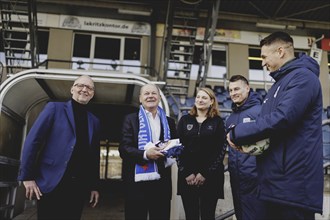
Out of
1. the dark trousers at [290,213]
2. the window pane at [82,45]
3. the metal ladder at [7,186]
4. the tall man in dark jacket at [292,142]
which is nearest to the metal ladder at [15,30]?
the window pane at [82,45]

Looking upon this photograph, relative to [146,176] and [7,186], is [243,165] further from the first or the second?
[7,186]

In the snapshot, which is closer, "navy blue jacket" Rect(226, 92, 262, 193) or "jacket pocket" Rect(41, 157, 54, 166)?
→ "jacket pocket" Rect(41, 157, 54, 166)

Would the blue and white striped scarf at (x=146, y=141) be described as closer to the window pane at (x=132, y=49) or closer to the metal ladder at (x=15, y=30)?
the metal ladder at (x=15, y=30)

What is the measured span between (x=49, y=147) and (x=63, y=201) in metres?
0.48

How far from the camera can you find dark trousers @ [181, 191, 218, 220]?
2.76 meters

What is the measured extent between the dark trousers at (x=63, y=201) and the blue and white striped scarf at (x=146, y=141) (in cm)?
54

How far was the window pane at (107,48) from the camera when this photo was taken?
32.5 ft

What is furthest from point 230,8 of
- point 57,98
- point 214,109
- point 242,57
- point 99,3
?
point 214,109

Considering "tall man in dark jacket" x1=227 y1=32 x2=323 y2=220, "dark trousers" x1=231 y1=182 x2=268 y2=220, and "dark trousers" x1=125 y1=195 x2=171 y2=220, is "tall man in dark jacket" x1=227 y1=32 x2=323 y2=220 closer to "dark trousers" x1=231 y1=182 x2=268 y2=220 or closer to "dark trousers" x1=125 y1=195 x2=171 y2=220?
"dark trousers" x1=231 y1=182 x2=268 y2=220

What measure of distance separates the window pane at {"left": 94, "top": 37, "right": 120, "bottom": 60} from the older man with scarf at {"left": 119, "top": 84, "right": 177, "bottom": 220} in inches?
297

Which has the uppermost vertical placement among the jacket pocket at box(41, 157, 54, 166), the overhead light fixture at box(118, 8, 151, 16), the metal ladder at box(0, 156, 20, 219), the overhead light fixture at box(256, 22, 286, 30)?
the overhead light fixture at box(256, 22, 286, 30)

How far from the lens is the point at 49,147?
2.49 meters

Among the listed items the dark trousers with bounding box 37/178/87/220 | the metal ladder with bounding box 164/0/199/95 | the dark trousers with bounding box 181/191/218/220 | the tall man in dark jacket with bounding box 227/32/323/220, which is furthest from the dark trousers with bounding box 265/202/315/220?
the metal ladder with bounding box 164/0/199/95

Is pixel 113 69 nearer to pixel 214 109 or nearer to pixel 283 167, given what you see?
pixel 214 109
